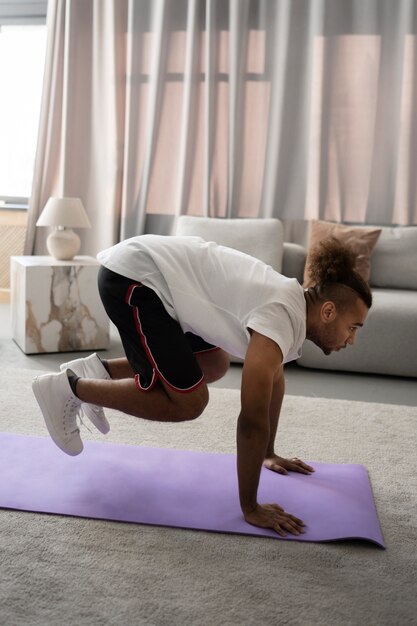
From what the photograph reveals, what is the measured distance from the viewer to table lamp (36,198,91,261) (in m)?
3.69

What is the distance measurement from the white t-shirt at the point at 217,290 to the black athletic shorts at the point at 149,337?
27 millimetres

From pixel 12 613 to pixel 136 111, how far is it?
12.0 feet

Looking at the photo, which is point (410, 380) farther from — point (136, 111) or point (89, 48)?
point (89, 48)

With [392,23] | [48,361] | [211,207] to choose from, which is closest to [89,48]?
[211,207]

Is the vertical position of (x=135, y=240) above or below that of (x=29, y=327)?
above

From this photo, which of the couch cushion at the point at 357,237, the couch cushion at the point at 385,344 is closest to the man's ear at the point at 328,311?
the couch cushion at the point at 385,344

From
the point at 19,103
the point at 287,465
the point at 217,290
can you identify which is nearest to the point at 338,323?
the point at 217,290

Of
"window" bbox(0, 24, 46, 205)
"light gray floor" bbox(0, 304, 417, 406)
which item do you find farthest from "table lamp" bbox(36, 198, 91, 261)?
"window" bbox(0, 24, 46, 205)

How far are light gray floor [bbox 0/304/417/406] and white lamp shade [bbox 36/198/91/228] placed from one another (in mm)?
668

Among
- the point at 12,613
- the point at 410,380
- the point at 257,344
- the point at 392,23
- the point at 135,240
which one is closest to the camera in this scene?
the point at 12,613

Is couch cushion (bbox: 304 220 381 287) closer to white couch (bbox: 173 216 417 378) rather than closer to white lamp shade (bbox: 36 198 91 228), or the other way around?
white couch (bbox: 173 216 417 378)

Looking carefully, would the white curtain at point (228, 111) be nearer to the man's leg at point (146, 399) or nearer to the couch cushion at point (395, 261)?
the couch cushion at point (395, 261)

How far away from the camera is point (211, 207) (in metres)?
4.40

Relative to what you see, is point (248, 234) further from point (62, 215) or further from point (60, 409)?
point (60, 409)
